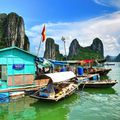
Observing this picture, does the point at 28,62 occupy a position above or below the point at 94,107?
above

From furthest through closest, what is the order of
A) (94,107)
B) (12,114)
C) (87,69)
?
(87,69), (94,107), (12,114)

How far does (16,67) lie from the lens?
20.0 metres

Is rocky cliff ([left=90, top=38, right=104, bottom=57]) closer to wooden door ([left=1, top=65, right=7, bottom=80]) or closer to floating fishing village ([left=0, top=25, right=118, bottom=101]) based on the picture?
floating fishing village ([left=0, top=25, right=118, bottom=101])

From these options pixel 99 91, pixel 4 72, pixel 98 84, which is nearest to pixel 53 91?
pixel 4 72

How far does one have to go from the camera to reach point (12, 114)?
16000 mm

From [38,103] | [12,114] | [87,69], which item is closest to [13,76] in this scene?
[38,103]

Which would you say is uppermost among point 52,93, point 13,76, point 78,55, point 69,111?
point 78,55

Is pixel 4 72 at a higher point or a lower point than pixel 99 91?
higher

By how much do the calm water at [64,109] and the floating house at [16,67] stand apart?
1.74m

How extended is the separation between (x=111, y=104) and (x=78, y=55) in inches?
4562

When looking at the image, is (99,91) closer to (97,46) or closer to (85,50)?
(85,50)

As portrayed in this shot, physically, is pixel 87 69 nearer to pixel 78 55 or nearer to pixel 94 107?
pixel 94 107

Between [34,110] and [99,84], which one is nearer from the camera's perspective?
[34,110]

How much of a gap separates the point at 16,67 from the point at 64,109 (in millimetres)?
5500
